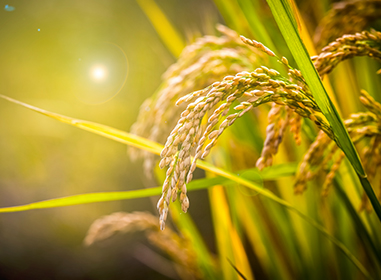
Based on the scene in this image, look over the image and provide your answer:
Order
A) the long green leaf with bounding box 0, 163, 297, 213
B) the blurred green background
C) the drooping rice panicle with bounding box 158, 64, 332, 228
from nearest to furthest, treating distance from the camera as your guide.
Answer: the drooping rice panicle with bounding box 158, 64, 332, 228 < the long green leaf with bounding box 0, 163, 297, 213 < the blurred green background

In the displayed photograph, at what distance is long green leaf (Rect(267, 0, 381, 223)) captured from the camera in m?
0.22

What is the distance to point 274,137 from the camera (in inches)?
11.7

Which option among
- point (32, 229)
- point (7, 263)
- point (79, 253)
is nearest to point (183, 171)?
point (79, 253)

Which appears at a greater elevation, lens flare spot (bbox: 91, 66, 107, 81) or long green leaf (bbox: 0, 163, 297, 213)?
lens flare spot (bbox: 91, 66, 107, 81)

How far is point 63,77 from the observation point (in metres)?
1.33

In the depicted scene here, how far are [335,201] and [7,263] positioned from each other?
1.77m

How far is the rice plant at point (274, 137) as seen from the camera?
0.22m

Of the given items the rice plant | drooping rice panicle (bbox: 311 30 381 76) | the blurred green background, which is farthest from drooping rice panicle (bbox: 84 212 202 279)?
drooping rice panicle (bbox: 311 30 381 76)

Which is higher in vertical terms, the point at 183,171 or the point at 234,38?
the point at 234,38

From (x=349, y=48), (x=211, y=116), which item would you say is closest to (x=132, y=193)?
(x=211, y=116)

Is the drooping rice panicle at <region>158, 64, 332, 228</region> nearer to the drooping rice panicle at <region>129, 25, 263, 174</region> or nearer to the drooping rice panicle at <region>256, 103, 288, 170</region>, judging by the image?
the drooping rice panicle at <region>256, 103, 288, 170</region>

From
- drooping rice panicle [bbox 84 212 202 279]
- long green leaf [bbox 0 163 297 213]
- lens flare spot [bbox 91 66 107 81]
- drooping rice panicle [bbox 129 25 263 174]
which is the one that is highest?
lens flare spot [bbox 91 66 107 81]

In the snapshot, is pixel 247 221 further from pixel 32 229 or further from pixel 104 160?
pixel 32 229

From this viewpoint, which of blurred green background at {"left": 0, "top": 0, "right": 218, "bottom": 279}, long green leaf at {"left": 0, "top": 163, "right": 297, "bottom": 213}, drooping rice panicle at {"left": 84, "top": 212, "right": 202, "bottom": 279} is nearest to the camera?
long green leaf at {"left": 0, "top": 163, "right": 297, "bottom": 213}
